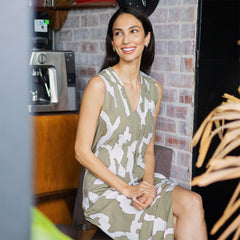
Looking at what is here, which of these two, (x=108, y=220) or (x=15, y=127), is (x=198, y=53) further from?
(x=15, y=127)

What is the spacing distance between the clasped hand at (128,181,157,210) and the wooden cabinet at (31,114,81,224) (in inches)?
29.6

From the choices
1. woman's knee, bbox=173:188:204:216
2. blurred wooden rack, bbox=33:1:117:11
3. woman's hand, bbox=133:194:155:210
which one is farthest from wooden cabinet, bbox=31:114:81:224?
woman's knee, bbox=173:188:204:216

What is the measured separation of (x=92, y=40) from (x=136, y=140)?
1.03 meters

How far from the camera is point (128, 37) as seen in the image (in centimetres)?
202

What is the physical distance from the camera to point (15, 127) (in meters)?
0.21

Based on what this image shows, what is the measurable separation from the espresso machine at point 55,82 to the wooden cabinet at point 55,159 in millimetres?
103

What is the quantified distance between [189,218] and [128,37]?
0.87m

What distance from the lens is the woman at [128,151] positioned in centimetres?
175

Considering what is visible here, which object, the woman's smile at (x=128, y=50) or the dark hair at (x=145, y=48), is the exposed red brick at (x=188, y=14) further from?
the woman's smile at (x=128, y=50)

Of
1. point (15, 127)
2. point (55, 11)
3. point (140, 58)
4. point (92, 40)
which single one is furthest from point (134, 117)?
point (15, 127)

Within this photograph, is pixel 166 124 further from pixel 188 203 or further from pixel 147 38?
pixel 188 203

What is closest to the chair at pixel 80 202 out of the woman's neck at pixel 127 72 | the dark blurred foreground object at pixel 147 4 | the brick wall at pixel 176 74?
the brick wall at pixel 176 74

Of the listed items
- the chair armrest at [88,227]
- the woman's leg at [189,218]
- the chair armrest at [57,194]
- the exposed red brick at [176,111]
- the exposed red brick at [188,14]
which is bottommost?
the chair armrest at [57,194]

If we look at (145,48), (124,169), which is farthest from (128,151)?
(145,48)
